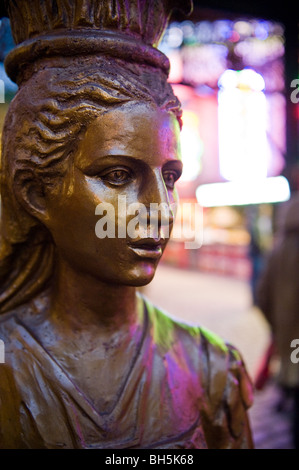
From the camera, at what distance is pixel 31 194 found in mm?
1096

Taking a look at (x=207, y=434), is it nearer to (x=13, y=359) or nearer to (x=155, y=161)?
(x=13, y=359)

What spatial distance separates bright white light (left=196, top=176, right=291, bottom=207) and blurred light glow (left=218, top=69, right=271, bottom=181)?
0.24 metres

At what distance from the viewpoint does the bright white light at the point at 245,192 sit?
7.32 metres

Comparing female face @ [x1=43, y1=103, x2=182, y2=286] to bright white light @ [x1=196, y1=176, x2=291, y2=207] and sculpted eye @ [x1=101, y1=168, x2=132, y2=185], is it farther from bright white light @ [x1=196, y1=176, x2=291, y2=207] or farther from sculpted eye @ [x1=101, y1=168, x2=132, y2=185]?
bright white light @ [x1=196, y1=176, x2=291, y2=207]

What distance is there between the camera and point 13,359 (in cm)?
A: 109

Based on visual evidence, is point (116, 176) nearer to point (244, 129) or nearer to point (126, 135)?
point (126, 135)

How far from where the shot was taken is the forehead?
99cm

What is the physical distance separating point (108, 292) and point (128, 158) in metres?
0.38

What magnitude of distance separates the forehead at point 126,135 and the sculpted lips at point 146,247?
0.19m

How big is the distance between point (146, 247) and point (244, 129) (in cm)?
712
